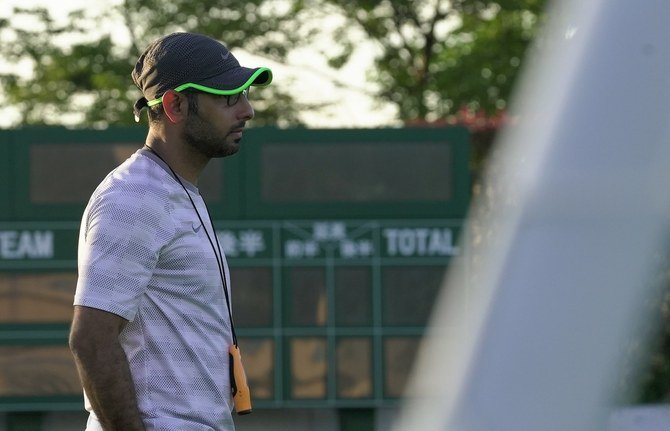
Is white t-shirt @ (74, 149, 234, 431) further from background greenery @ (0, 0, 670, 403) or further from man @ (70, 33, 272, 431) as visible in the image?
background greenery @ (0, 0, 670, 403)

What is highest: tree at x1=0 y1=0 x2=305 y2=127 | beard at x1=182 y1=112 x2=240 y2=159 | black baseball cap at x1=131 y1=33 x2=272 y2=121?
black baseball cap at x1=131 y1=33 x2=272 y2=121

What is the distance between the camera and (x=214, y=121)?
3041 millimetres

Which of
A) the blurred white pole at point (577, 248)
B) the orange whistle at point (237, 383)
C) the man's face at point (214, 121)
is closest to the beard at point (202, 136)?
the man's face at point (214, 121)

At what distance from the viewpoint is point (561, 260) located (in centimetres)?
126

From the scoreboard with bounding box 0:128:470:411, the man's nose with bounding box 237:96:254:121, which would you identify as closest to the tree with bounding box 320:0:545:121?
the scoreboard with bounding box 0:128:470:411

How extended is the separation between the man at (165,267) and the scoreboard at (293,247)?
5948 millimetres

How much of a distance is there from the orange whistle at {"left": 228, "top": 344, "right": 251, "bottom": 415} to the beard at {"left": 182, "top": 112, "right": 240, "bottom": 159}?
393 mm

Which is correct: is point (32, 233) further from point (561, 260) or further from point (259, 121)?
point (259, 121)

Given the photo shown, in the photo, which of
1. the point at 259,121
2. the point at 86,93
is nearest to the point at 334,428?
the point at 259,121

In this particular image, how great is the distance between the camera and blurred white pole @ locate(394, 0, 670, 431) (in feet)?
4.07

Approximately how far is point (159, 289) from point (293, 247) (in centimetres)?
617

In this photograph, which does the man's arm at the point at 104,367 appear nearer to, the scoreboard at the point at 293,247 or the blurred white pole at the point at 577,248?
the blurred white pole at the point at 577,248

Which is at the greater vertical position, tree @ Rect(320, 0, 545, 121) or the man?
the man

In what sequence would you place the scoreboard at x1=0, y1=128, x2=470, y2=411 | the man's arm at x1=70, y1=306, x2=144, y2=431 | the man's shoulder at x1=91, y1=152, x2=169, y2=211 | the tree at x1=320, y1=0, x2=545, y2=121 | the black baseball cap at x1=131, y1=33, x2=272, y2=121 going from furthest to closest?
1. the tree at x1=320, y1=0, x2=545, y2=121
2. the scoreboard at x1=0, y1=128, x2=470, y2=411
3. the black baseball cap at x1=131, y1=33, x2=272, y2=121
4. the man's shoulder at x1=91, y1=152, x2=169, y2=211
5. the man's arm at x1=70, y1=306, x2=144, y2=431
